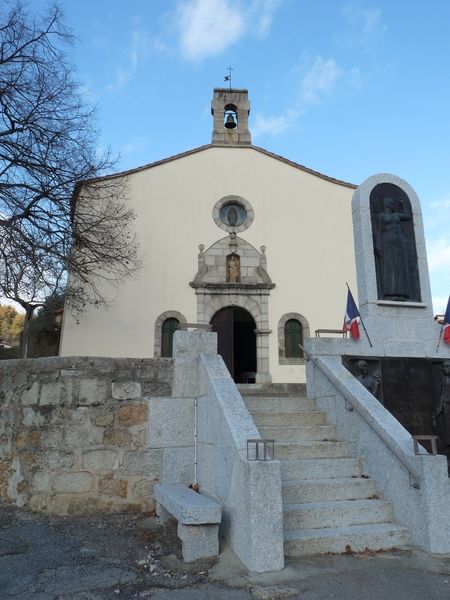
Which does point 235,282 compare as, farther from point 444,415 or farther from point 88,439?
point 88,439

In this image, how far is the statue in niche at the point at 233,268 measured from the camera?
13758 mm

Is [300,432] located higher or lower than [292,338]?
lower

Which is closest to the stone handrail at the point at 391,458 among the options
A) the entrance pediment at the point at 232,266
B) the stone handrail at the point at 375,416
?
the stone handrail at the point at 375,416

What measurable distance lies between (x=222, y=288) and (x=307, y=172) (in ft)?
16.0

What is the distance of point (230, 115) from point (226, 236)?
15.8 feet

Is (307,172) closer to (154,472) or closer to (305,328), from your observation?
(305,328)

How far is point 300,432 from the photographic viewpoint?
5121 millimetres

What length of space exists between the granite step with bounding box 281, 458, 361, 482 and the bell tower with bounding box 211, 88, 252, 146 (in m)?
12.5

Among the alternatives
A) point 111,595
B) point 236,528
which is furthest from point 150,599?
point 236,528

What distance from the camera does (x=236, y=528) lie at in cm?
361

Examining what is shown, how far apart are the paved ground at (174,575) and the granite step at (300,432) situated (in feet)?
4.70

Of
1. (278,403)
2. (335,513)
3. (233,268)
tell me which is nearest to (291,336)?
(233,268)

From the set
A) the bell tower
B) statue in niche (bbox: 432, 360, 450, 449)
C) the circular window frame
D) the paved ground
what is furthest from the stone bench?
the bell tower

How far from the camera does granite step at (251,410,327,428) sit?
520cm
